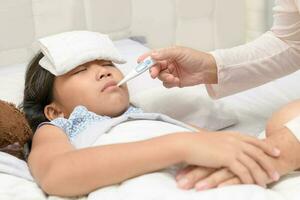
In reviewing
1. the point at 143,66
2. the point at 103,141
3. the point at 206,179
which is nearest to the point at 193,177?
the point at 206,179

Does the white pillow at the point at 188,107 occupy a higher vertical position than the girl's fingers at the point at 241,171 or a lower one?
lower

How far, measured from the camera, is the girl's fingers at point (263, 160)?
2.60ft

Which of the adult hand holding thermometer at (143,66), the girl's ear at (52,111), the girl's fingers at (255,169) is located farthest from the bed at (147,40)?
the girl's fingers at (255,169)

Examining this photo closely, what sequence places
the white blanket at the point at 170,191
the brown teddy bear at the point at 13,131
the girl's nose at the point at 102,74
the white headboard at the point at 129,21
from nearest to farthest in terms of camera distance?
the white blanket at the point at 170,191
the brown teddy bear at the point at 13,131
the girl's nose at the point at 102,74
the white headboard at the point at 129,21

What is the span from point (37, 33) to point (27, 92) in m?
0.36

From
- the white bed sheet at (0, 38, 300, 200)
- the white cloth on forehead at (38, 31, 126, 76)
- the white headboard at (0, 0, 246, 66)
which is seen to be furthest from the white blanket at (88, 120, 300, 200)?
the white headboard at (0, 0, 246, 66)

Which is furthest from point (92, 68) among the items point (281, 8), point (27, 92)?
point (281, 8)

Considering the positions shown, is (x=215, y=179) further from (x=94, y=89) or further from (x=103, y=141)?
(x=94, y=89)

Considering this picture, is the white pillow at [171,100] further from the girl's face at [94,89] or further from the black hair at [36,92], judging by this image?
the girl's face at [94,89]

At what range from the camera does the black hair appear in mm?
1224

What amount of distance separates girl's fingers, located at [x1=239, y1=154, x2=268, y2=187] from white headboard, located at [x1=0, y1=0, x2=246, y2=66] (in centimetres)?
98

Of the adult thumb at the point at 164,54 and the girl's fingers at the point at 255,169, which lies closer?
the girl's fingers at the point at 255,169

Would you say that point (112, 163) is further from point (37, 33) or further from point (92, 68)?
point (37, 33)

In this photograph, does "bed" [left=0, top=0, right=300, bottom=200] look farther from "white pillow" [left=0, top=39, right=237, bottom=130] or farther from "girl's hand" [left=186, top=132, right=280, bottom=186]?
"girl's hand" [left=186, top=132, right=280, bottom=186]
